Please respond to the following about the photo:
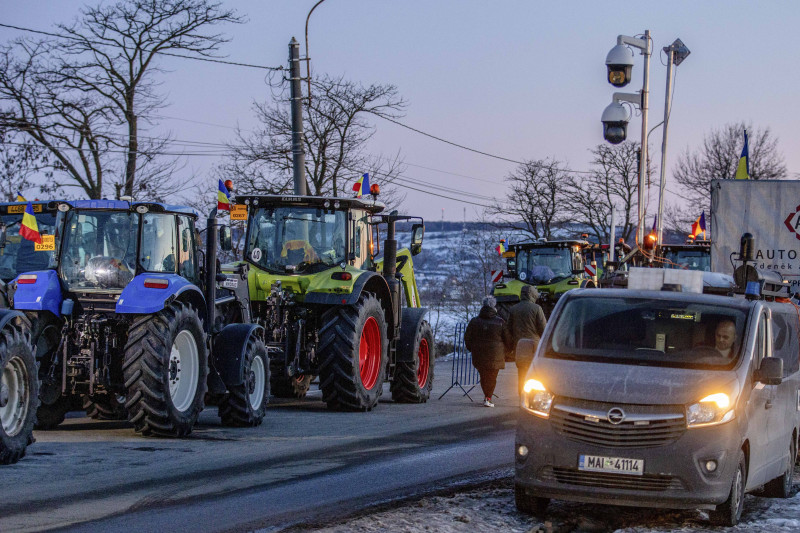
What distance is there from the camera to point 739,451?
8.09 metres

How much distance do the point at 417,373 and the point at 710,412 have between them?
9.99 meters

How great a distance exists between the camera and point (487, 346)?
683 inches

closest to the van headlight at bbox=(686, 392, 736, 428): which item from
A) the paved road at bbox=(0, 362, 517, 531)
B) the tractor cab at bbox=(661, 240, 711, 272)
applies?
the paved road at bbox=(0, 362, 517, 531)

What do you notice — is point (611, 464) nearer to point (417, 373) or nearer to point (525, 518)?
point (525, 518)

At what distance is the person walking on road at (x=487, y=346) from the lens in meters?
17.4

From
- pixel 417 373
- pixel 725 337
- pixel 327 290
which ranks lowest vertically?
pixel 417 373

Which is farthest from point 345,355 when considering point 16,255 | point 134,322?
point 16,255

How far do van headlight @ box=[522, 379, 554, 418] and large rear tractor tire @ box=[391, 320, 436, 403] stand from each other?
357 inches

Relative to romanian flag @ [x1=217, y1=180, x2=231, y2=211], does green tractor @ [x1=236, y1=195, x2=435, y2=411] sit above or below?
below

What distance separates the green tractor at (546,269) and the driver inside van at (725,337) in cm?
2119

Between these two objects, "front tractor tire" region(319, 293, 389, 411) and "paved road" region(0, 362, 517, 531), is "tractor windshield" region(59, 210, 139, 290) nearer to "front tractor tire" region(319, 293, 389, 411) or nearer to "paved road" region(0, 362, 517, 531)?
"paved road" region(0, 362, 517, 531)

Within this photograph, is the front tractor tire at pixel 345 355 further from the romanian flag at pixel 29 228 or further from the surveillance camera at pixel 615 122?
the surveillance camera at pixel 615 122

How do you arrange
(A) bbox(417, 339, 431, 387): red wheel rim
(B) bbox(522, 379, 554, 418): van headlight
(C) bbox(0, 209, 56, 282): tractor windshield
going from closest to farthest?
(B) bbox(522, 379, 554, 418): van headlight
(C) bbox(0, 209, 56, 282): tractor windshield
(A) bbox(417, 339, 431, 387): red wheel rim

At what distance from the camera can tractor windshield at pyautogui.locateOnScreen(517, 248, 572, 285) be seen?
103 ft
